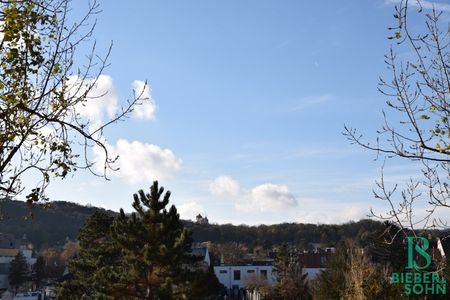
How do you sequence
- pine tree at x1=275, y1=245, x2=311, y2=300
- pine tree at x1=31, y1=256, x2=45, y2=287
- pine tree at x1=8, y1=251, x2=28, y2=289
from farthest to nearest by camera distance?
pine tree at x1=31, y1=256, x2=45, y2=287, pine tree at x1=8, y1=251, x2=28, y2=289, pine tree at x1=275, y1=245, x2=311, y2=300

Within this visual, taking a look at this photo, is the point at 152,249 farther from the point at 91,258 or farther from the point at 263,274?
the point at 263,274

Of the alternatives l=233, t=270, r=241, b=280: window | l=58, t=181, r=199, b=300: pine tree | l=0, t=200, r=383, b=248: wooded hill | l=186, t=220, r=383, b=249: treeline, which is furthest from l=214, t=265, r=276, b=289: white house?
l=186, t=220, r=383, b=249: treeline

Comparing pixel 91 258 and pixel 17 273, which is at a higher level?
pixel 91 258

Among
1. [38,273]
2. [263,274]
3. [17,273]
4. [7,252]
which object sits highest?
[7,252]

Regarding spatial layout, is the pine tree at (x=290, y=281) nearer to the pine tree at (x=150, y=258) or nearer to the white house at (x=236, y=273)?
the white house at (x=236, y=273)

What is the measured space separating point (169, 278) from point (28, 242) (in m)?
122

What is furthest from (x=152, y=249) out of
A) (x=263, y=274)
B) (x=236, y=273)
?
(x=236, y=273)

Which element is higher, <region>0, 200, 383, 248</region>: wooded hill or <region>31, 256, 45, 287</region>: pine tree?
<region>0, 200, 383, 248</region>: wooded hill

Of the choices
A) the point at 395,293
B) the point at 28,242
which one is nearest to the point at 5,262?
the point at 28,242

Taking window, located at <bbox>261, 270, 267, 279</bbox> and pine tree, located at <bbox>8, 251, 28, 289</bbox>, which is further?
pine tree, located at <bbox>8, 251, 28, 289</bbox>

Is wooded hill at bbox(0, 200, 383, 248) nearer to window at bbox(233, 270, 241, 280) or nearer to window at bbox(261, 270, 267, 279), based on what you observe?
window at bbox(233, 270, 241, 280)

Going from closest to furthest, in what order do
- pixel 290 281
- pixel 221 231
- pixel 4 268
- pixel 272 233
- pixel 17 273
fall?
pixel 290 281 < pixel 17 273 < pixel 4 268 < pixel 272 233 < pixel 221 231

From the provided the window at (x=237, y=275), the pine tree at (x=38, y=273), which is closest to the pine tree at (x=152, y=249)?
the window at (x=237, y=275)

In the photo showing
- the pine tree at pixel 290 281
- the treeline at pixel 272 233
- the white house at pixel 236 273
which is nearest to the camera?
the pine tree at pixel 290 281
